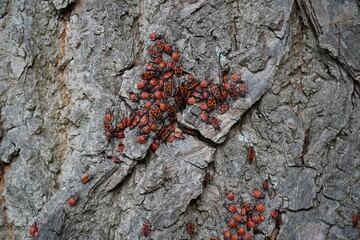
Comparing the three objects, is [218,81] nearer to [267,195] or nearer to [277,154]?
[277,154]

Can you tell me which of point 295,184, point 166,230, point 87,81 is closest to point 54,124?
point 87,81

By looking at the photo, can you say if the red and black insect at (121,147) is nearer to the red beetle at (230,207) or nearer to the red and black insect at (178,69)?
the red and black insect at (178,69)

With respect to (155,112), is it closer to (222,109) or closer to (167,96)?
(167,96)

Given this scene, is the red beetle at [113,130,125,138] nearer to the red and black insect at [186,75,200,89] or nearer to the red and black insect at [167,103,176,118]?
the red and black insect at [167,103,176,118]

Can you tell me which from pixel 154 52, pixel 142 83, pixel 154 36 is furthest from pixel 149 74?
pixel 154 36

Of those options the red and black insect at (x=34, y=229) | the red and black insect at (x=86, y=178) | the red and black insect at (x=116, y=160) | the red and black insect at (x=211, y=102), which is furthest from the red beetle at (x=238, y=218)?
the red and black insect at (x=34, y=229)
